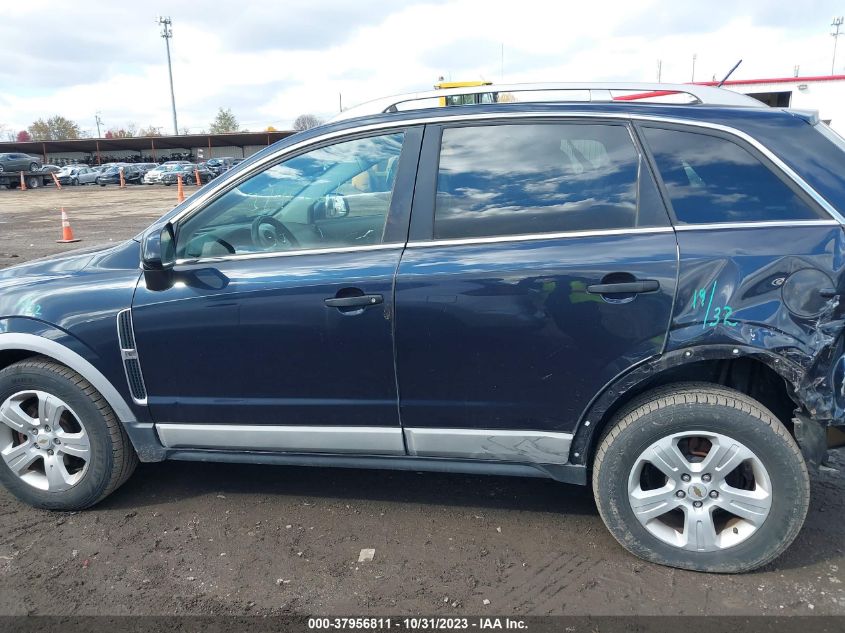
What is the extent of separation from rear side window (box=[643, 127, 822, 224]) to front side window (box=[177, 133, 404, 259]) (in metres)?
1.16

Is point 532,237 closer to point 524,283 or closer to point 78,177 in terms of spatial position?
point 524,283

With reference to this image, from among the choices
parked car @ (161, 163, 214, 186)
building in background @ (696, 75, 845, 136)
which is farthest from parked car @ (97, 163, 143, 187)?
building in background @ (696, 75, 845, 136)

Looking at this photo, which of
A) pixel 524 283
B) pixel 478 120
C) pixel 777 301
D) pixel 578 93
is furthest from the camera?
pixel 578 93

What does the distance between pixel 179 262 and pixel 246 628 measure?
5.25 feet

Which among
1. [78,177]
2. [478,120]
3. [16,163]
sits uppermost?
[16,163]

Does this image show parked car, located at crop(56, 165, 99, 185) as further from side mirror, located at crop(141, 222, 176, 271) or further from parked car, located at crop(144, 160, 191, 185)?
side mirror, located at crop(141, 222, 176, 271)

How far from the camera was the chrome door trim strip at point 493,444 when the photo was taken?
2768 millimetres

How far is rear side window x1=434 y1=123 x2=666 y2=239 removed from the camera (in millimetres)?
2684

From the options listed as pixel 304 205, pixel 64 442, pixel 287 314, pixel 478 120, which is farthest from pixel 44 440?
pixel 478 120

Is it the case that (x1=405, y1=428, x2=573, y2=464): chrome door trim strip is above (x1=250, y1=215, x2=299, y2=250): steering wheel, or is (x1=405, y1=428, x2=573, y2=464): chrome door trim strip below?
below

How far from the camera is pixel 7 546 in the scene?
304 centimetres

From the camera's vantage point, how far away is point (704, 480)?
104 inches

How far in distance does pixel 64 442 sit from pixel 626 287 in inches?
109

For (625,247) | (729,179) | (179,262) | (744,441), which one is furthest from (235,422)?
(729,179)
